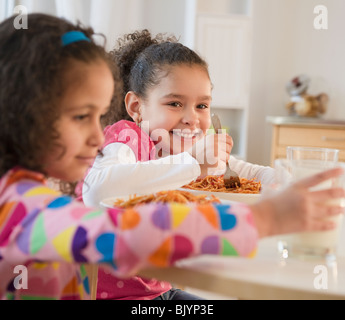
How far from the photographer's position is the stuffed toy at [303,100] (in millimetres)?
3883

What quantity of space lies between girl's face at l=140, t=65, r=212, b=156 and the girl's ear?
0.30 ft

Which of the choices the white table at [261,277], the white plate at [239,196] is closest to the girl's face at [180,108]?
the white plate at [239,196]

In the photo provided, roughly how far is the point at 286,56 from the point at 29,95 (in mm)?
3907

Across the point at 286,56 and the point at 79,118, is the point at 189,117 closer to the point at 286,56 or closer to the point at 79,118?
the point at 79,118

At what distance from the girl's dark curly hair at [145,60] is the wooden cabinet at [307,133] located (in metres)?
2.00

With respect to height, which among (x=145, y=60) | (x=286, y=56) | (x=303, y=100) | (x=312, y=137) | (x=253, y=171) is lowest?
(x=312, y=137)

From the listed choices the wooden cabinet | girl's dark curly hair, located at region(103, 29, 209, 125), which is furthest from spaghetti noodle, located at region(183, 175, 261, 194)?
the wooden cabinet

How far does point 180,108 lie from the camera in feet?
4.86

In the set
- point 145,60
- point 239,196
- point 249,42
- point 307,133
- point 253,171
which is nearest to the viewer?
point 239,196

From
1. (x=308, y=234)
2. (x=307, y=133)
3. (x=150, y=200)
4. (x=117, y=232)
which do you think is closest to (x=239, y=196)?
(x=150, y=200)

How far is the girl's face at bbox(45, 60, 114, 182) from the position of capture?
73cm

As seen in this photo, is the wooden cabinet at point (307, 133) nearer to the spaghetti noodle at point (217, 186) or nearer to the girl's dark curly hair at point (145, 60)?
the girl's dark curly hair at point (145, 60)

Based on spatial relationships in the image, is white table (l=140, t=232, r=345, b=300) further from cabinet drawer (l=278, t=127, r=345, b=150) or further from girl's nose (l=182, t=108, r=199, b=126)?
cabinet drawer (l=278, t=127, r=345, b=150)

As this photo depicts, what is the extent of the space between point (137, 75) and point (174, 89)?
A: 19 cm
